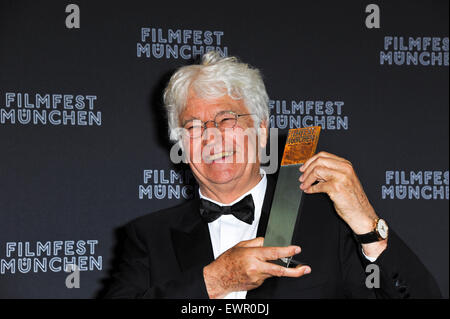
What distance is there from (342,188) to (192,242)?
69 cm

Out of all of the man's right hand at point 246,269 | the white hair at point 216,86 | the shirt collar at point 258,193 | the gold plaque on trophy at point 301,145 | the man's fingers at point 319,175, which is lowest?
the man's right hand at point 246,269

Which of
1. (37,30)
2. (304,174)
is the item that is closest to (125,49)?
(37,30)

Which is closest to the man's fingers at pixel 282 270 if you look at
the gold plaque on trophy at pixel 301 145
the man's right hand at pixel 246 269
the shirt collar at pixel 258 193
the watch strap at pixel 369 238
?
the man's right hand at pixel 246 269

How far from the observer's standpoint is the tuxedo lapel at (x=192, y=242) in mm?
1829

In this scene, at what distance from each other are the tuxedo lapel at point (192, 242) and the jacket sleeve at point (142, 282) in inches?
3.2

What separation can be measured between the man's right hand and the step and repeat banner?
125cm

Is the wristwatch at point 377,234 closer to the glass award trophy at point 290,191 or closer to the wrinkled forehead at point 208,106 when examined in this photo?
→ the glass award trophy at point 290,191

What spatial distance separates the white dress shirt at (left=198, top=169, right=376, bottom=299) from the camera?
6.37ft

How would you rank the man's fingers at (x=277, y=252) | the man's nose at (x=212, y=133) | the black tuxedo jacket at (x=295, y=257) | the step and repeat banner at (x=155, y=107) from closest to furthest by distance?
the man's fingers at (x=277, y=252) → the black tuxedo jacket at (x=295, y=257) → the man's nose at (x=212, y=133) → the step and repeat banner at (x=155, y=107)

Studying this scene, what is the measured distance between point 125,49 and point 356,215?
5.98 feet

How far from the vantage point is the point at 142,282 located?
1861 mm

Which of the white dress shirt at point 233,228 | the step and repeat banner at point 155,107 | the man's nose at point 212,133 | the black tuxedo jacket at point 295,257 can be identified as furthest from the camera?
the step and repeat banner at point 155,107

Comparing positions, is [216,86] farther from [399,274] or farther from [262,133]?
[399,274]

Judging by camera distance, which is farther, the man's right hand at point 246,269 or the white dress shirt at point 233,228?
the white dress shirt at point 233,228
